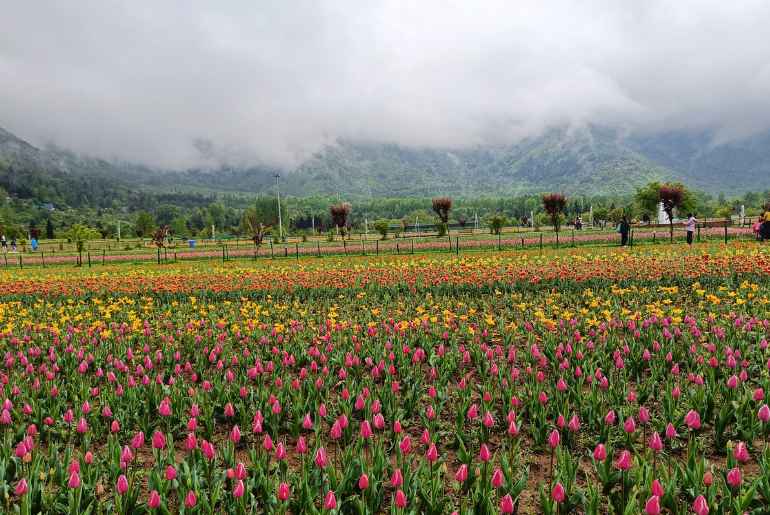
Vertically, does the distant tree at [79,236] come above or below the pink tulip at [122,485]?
above

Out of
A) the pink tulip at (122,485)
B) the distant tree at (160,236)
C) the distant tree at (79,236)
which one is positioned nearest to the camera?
the pink tulip at (122,485)

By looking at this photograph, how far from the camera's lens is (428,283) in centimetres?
1386

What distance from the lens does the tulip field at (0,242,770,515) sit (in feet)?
12.3

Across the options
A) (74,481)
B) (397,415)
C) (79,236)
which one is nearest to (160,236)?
(79,236)

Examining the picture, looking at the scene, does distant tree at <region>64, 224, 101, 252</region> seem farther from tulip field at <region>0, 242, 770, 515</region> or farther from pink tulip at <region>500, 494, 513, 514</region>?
pink tulip at <region>500, 494, 513, 514</region>

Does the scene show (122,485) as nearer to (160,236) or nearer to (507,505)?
(507,505)

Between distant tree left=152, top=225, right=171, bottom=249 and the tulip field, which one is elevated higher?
distant tree left=152, top=225, right=171, bottom=249

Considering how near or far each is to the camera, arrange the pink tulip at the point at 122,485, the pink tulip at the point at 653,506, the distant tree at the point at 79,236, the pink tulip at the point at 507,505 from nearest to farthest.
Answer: the pink tulip at the point at 653,506 < the pink tulip at the point at 507,505 < the pink tulip at the point at 122,485 < the distant tree at the point at 79,236

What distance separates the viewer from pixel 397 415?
5.28 m

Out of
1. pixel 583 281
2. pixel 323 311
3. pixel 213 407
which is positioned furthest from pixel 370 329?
pixel 583 281

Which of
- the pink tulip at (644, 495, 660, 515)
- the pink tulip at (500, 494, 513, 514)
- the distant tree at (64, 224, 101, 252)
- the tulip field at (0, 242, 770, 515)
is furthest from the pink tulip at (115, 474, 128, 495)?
the distant tree at (64, 224, 101, 252)

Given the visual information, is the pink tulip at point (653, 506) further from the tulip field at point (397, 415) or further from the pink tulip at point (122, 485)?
the pink tulip at point (122, 485)

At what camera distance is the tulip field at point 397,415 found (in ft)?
12.3

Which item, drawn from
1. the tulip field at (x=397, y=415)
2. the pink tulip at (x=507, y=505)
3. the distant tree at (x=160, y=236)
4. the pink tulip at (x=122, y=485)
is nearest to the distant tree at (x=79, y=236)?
the distant tree at (x=160, y=236)
